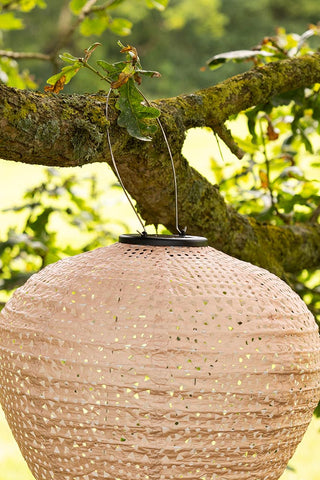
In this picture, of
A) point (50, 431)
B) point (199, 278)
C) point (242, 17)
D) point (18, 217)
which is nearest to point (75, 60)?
point (199, 278)

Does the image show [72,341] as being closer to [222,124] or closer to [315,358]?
[315,358]

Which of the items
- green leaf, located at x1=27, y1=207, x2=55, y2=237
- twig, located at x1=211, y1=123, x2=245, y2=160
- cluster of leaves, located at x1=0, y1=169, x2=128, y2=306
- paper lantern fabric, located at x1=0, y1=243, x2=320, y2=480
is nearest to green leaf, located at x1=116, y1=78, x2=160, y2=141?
paper lantern fabric, located at x1=0, y1=243, x2=320, y2=480

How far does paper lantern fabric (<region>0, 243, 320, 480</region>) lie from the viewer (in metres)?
0.52

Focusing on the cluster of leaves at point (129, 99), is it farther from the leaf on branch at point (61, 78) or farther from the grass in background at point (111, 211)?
the grass in background at point (111, 211)

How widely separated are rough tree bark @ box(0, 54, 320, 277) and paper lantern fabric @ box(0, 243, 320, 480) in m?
0.12

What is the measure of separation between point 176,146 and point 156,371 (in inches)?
12.4

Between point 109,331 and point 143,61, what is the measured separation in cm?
909

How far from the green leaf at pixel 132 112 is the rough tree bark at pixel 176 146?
0.09 feet

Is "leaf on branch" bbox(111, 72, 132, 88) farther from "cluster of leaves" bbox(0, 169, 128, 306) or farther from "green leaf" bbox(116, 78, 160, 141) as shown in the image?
"cluster of leaves" bbox(0, 169, 128, 306)

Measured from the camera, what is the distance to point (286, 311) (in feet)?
1.94

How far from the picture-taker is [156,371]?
511mm

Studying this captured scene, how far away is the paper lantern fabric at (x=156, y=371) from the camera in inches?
20.3

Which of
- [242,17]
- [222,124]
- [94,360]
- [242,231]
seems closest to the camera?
[94,360]

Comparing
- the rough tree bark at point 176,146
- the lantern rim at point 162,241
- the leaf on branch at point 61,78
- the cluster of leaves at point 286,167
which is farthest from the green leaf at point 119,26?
Answer: the lantern rim at point 162,241
